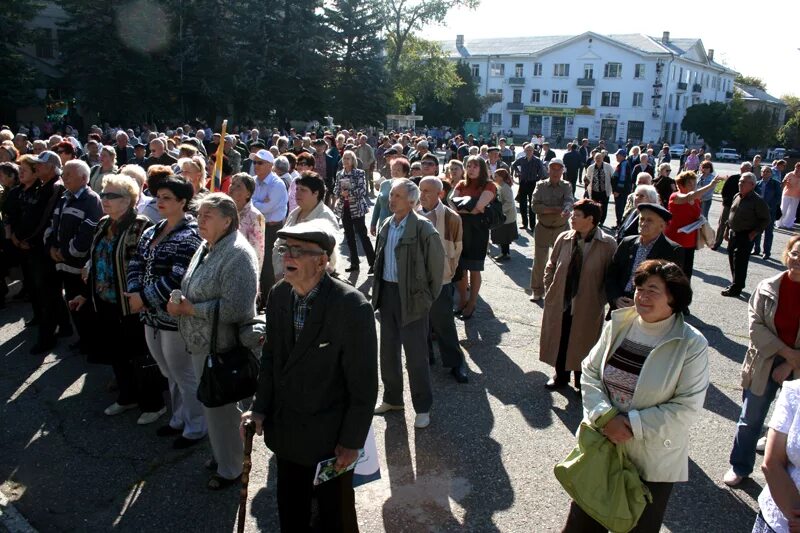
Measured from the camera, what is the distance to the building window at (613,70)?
70875 mm

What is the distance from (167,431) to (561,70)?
256 feet

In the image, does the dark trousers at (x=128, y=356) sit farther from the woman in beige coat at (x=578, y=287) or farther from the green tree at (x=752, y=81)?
the green tree at (x=752, y=81)

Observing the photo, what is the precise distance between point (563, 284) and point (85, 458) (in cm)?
404

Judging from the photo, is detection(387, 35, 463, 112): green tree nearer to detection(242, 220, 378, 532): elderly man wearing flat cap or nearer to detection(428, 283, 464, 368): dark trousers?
detection(428, 283, 464, 368): dark trousers

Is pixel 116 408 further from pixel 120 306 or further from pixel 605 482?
pixel 605 482

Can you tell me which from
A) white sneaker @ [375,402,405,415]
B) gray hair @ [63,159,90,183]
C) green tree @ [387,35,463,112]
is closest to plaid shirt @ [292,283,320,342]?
white sneaker @ [375,402,405,415]

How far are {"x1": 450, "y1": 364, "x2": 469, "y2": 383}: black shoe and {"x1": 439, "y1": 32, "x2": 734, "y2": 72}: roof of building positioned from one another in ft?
212

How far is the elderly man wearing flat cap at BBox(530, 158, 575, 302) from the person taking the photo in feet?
29.2

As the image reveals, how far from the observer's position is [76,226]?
576 centimetres

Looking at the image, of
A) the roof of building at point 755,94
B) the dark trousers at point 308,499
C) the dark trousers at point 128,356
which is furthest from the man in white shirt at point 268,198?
the roof of building at point 755,94

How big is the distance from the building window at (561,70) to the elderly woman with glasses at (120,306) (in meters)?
77.3

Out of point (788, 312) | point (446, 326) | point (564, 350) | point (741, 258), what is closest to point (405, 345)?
point (446, 326)

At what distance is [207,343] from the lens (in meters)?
3.81

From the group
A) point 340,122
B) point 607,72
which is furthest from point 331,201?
point 607,72
